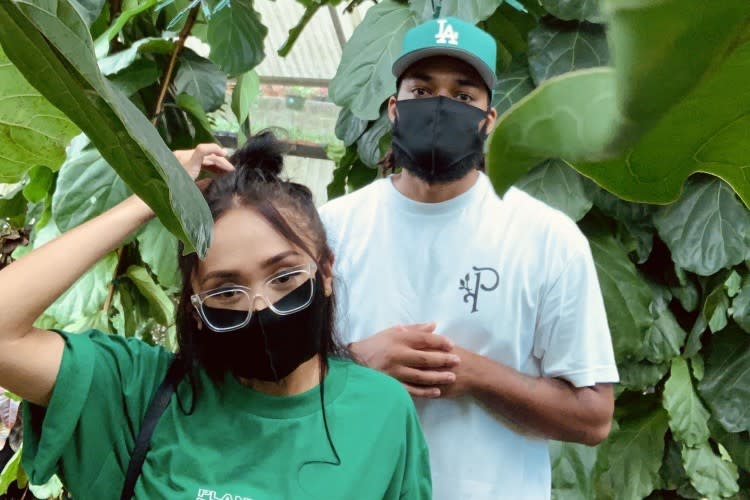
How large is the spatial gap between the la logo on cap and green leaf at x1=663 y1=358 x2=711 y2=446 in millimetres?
883

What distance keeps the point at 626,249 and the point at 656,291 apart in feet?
0.39

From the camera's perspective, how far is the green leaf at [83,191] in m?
1.23

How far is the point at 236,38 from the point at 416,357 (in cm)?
83

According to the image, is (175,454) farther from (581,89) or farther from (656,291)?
(656,291)

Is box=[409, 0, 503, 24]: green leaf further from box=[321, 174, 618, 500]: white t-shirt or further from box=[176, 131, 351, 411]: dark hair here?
box=[176, 131, 351, 411]: dark hair

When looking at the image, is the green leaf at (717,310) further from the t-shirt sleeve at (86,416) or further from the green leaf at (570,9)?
the t-shirt sleeve at (86,416)

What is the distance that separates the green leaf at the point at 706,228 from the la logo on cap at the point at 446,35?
1.87 feet

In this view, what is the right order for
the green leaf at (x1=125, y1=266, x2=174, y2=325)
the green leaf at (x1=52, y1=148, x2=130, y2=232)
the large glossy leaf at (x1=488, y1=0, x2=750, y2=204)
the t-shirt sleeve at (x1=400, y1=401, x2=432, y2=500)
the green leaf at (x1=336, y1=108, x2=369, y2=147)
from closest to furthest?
the large glossy leaf at (x1=488, y1=0, x2=750, y2=204)
the t-shirt sleeve at (x1=400, y1=401, x2=432, y2=500)
the green leaf at (x1=52, y1=148, x2=130, y2=232)
the green leaf at (x1=125, y1=266, x2=174, y2=325)
the green leaf at (x1=336, y1=108, x2=369, y2=147)

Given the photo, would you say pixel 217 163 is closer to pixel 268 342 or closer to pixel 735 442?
pixel 268 342

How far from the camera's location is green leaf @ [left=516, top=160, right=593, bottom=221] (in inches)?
54.3

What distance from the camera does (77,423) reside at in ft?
2.63

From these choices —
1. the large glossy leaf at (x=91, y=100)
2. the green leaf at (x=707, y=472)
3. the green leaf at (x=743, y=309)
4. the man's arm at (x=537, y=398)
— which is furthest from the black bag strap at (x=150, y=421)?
the green leaf at (x=707, y=472)

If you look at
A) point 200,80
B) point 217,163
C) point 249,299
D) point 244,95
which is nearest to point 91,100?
point 249,299

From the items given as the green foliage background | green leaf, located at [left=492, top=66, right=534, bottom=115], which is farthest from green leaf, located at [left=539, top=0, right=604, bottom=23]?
green leaf, located at [left=492, top=66, right=534, bottom=115]
